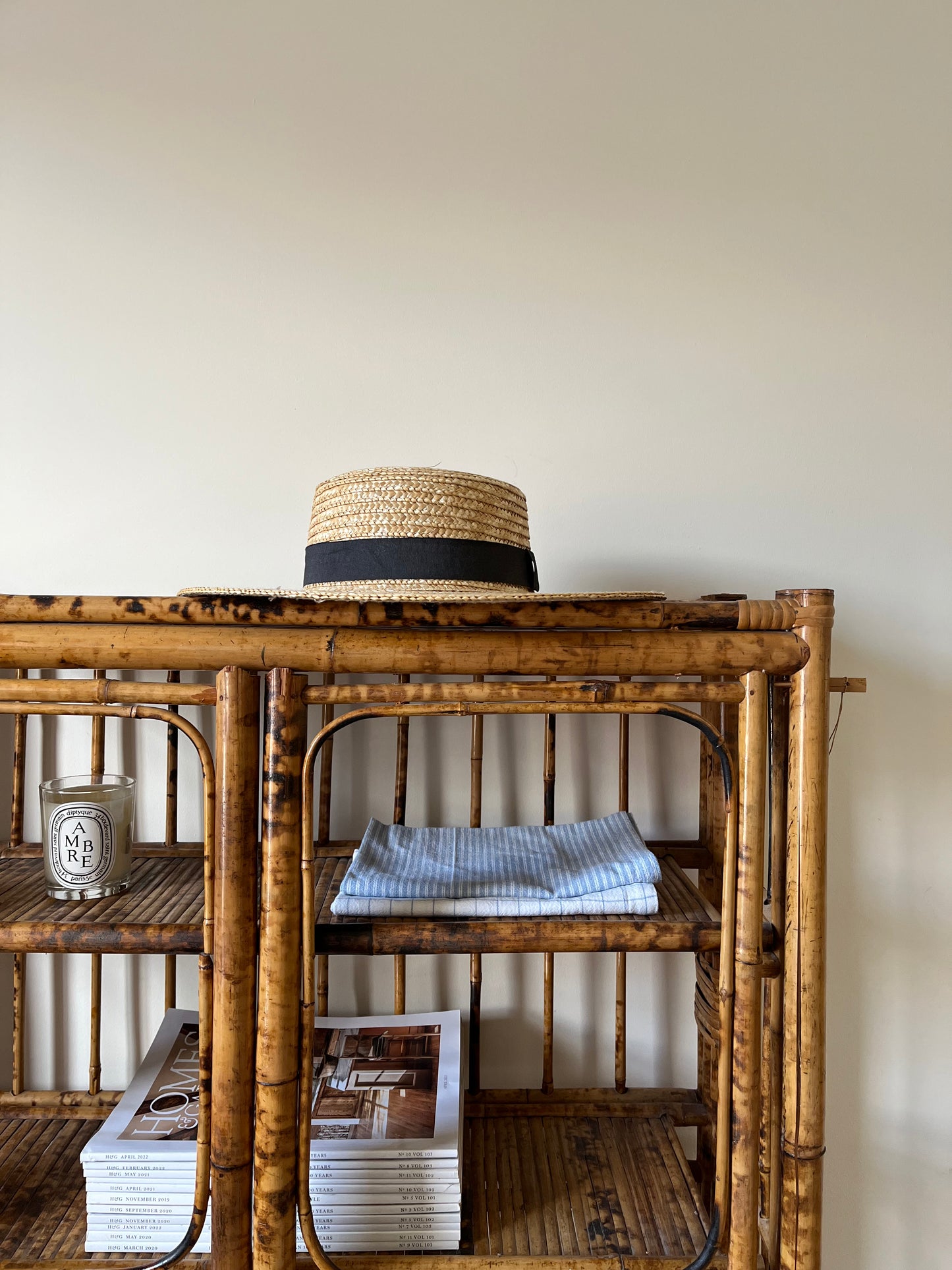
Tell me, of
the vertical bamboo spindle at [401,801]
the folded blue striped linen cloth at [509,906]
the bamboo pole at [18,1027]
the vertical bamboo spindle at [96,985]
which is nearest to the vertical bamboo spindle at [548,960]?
the vertical bamboo spindle at [401,801]

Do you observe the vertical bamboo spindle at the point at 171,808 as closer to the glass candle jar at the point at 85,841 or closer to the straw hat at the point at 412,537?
the glass candle jar at the point at 85,841

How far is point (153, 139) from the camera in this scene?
3.57 feet

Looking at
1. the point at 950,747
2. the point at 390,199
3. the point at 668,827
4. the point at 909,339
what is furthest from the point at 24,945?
the point at 909,339

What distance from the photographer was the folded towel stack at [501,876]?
0.75 metres

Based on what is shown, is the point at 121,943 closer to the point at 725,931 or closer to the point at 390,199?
the point at 725,931

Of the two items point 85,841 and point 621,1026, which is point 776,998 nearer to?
point 621,1026

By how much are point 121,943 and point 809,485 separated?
3.03 ft

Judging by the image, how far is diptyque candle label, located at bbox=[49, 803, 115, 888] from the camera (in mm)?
812

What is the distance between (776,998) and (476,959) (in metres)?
0.38

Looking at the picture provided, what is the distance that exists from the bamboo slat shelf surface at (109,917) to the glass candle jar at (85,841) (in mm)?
13

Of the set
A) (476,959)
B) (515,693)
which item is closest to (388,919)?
(515,693)

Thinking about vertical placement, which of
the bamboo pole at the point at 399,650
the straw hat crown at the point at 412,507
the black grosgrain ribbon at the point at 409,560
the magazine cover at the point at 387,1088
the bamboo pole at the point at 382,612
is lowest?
the magazine cover at the point at 387,1088

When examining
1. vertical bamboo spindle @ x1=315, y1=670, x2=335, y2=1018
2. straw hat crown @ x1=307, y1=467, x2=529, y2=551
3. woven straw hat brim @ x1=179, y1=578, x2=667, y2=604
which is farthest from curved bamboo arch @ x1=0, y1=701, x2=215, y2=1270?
vertical bamboo spindle @ x1=315, y1=670, x2=335, y2=1018

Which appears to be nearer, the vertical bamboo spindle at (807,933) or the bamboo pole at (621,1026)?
the vertical bamboo spindle at (807,933)
